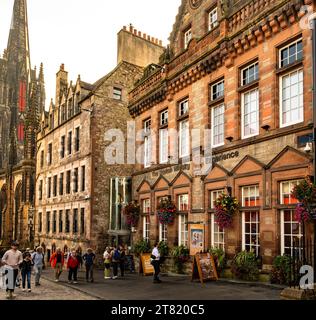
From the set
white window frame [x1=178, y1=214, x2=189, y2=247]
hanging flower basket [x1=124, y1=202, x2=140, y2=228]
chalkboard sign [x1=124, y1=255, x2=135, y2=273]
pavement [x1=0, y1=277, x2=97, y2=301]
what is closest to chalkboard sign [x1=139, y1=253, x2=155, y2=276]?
white window frame [x1=178, y1=214, x2=189, y2=247]

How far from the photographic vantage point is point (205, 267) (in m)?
15.0

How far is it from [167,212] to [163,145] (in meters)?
3.84

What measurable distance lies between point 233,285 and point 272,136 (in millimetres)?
5161

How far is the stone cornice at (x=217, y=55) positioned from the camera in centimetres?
1338

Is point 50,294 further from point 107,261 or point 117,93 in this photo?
point 117,93

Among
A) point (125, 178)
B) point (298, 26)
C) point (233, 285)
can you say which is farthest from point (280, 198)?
point (125, 178)

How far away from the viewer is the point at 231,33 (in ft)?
52.0

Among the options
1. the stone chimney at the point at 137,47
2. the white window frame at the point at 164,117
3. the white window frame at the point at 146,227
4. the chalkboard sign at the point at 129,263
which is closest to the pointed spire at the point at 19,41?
the stone chimney at the point at 137,47

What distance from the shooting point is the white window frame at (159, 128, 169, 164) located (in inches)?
813

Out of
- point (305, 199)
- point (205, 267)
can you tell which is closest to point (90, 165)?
point (205, 267)

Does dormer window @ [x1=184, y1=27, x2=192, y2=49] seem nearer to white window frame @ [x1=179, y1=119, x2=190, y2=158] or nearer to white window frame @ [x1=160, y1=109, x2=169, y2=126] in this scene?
white window frame @ [x1=160, y1=109, x2=169, y2=126]

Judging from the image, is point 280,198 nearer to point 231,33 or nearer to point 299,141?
point 299,141

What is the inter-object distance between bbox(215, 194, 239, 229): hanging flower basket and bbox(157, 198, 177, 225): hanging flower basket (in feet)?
13.2

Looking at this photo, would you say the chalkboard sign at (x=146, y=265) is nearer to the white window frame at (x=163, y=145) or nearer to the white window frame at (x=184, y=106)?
the white window frame at (x=163, y=145)
